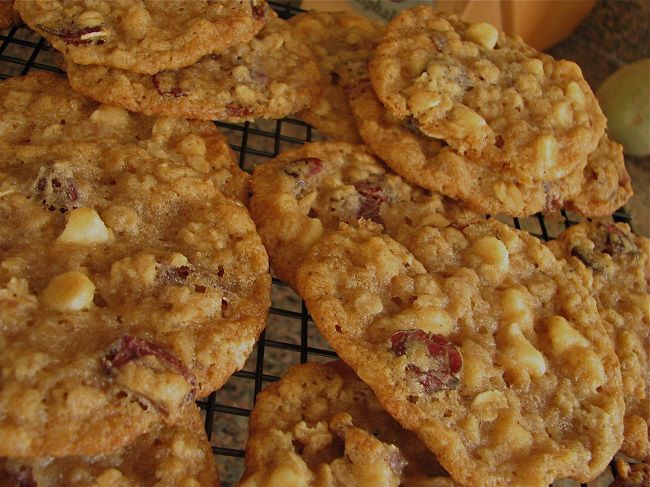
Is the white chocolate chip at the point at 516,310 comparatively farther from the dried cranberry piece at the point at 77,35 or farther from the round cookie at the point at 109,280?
the dried cranberry piece at the point at 77,35

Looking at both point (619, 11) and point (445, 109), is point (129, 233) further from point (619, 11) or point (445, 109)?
point (619, 11)

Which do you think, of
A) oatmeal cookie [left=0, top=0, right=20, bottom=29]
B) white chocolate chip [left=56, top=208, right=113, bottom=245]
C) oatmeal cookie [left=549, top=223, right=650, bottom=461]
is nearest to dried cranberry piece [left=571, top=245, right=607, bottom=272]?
oatmeal cookie [left=549, top=223, right=650, bottom=461]

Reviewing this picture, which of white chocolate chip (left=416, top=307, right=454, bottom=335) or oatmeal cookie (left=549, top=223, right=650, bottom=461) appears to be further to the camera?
oatmeal cookie (left=549, top=223, right=650, bottom=461)

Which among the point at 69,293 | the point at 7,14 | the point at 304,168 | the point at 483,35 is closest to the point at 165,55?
the point at 304,168

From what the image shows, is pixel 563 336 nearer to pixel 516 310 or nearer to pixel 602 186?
pixel 516 310

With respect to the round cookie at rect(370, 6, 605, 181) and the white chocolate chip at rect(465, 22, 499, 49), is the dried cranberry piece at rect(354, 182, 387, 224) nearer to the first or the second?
the round cookie at rect(370, 6, 605, 181)

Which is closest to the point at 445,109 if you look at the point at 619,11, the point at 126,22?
the point at 126,22
